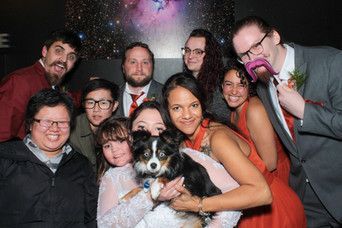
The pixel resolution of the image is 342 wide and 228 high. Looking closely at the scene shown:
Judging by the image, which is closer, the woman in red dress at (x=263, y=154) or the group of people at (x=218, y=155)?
the group of people at (x=218, y=155)

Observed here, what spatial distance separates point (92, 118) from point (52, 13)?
1.83 meters

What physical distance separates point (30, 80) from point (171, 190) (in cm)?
191

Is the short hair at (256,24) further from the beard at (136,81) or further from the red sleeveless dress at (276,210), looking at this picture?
the beard at (136,81)

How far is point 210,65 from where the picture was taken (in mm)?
3393

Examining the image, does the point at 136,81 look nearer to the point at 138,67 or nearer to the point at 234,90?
the point at 138,67

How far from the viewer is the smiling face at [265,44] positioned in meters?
2.25

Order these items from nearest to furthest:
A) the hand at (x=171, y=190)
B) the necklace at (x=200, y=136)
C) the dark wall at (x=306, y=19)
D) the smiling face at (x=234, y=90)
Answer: the hand at (x=171, y=190), the necklace at (x=200, y=136), the smiling face at (x=234, y=90), the dark wall at (x=306, y=19)

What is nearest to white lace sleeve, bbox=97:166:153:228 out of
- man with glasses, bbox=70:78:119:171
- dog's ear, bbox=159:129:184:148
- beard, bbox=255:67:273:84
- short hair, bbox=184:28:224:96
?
dog's ear, bbox=159:129:184:148

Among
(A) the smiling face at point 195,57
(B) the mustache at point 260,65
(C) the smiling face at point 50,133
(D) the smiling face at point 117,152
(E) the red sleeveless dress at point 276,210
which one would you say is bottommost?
(E) the red sleeveless dress at point 276,210

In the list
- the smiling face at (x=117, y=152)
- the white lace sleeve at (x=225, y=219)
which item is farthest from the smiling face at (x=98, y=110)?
the white lace sleeve at (x=225, y=219)

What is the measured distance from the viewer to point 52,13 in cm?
415

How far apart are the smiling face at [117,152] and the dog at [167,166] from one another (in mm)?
180

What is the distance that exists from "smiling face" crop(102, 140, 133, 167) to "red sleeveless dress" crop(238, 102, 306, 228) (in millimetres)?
822

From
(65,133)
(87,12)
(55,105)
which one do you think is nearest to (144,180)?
(65,133)
